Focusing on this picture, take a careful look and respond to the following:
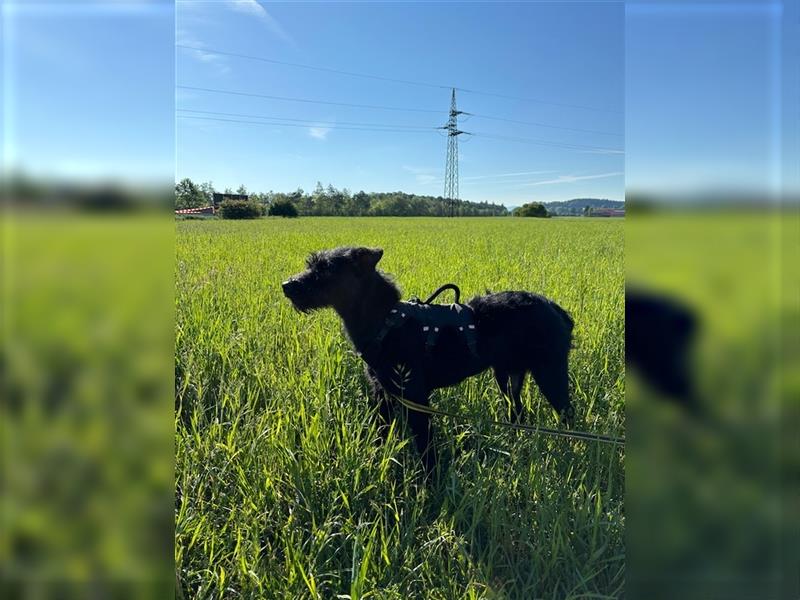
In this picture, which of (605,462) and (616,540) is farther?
(605,462)

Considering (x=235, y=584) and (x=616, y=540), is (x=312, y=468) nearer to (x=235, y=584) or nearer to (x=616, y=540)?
(x=235, y=584)

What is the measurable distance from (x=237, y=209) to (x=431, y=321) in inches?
1430

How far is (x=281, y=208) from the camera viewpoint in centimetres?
5481

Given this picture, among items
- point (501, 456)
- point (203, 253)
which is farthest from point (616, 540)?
point (203, 253)

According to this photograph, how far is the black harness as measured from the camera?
3.01m

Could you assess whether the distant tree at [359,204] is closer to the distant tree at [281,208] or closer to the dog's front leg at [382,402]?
the distant tree at [281,208]

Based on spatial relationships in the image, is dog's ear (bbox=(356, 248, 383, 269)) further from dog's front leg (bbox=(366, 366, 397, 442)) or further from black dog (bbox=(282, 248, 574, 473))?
dog's front leg (bbox=(366, 366, 397, 442))
